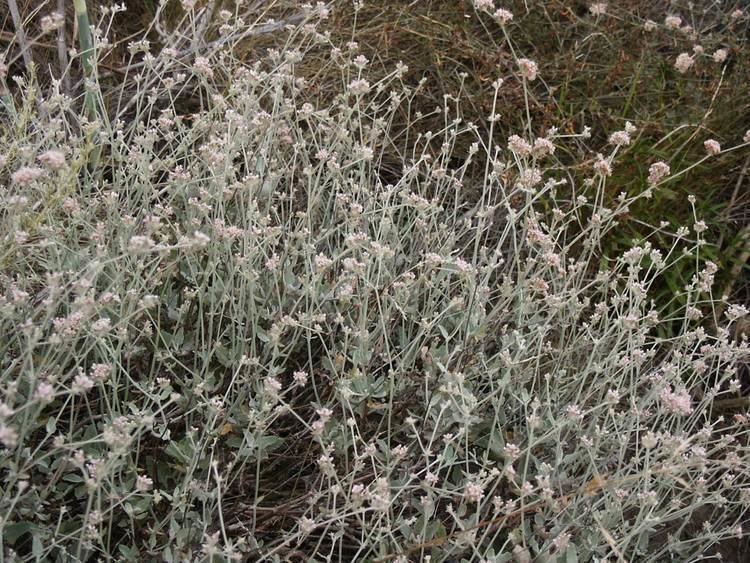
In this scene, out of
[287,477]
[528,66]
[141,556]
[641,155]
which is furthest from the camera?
[641,155]

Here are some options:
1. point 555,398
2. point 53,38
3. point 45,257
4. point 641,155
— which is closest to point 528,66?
point 555,398

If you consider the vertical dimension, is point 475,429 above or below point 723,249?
above

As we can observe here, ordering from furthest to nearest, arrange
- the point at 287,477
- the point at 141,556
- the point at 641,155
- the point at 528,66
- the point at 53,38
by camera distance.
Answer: the point at 53,38 → the point at 641,155 → the point at 528,66 → the point at 287,477 → the point at 141,556

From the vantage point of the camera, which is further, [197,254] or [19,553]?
[197,254]

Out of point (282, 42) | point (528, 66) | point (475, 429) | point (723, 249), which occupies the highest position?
point (528, 66)

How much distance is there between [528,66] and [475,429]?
0.79 meters

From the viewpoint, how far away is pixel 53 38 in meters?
2.77

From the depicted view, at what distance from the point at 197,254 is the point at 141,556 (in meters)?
0.62

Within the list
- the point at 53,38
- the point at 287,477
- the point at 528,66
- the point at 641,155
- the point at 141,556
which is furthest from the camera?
the point at 53,38

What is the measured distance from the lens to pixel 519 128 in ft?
8.77

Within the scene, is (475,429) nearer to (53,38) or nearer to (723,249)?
(723,249)

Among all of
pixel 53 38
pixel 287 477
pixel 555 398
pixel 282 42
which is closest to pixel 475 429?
pixel 555 398

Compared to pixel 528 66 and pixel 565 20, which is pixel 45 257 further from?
pixel 565 20

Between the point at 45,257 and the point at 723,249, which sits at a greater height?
the point at 45,257
